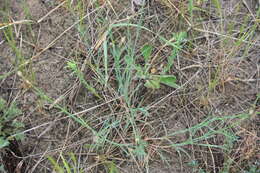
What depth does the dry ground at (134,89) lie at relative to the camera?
171 cm

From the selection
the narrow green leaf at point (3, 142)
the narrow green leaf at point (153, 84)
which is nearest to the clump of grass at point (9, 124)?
the narrow green leaf at point (3, 142)

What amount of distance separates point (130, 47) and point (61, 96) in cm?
44

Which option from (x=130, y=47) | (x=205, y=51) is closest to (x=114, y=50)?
(x=130, y=47)

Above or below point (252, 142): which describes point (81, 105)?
above

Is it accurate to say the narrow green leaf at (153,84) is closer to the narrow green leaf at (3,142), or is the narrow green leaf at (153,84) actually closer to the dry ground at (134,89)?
the dry ground at (134,89)

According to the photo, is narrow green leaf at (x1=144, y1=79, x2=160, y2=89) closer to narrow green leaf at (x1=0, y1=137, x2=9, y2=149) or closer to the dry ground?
the dry ground

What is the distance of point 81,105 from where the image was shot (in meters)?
1.77

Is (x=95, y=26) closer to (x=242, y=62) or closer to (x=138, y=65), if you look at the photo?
(x=138, y=65)

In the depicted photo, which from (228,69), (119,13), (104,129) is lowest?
(104,129)

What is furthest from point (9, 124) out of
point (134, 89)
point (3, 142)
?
point (134, 89)

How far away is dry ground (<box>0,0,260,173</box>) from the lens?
1709mm

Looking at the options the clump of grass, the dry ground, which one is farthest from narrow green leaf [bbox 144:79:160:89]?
the clump of grass

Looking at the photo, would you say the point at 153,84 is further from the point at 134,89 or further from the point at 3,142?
the point at 3,142

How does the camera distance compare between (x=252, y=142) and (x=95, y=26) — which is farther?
(x=95, y=26)
